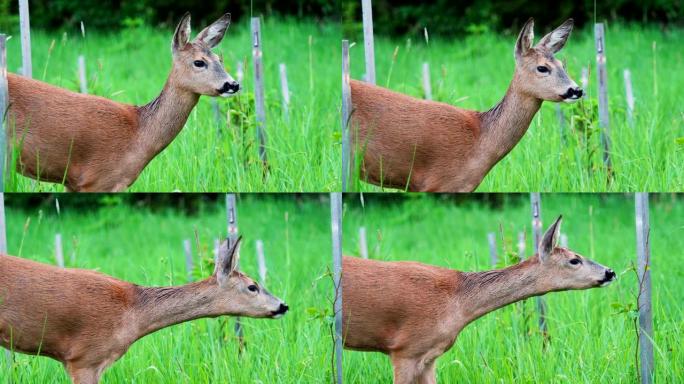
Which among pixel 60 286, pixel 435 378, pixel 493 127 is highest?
pixel 493 127

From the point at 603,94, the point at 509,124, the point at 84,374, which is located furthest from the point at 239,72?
the point at 603,94

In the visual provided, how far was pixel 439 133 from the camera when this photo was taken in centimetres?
644

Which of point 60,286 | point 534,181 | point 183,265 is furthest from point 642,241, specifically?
point 60,286

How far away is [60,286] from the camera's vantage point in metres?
6.17

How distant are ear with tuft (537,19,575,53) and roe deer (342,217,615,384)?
0.83 metres

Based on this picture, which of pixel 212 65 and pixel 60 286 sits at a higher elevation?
pixel 212 65

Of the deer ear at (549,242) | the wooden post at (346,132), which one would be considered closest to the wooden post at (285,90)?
the wooden post at (346,132)

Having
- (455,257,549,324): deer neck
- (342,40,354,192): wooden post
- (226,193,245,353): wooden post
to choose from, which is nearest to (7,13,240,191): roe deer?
(226,193,245,353): wooden post

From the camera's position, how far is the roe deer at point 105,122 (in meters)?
6.27

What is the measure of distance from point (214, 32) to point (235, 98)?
34 cm

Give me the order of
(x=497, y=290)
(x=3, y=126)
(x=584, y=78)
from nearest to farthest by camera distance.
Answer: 1. (x=3, y=126)
2. (x=497, y=290)
3. (x=584, y=78)

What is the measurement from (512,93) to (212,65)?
140cm

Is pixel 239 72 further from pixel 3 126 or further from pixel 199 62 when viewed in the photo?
pixel 3 126

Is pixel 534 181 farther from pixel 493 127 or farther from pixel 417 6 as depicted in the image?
pixel 417 6
